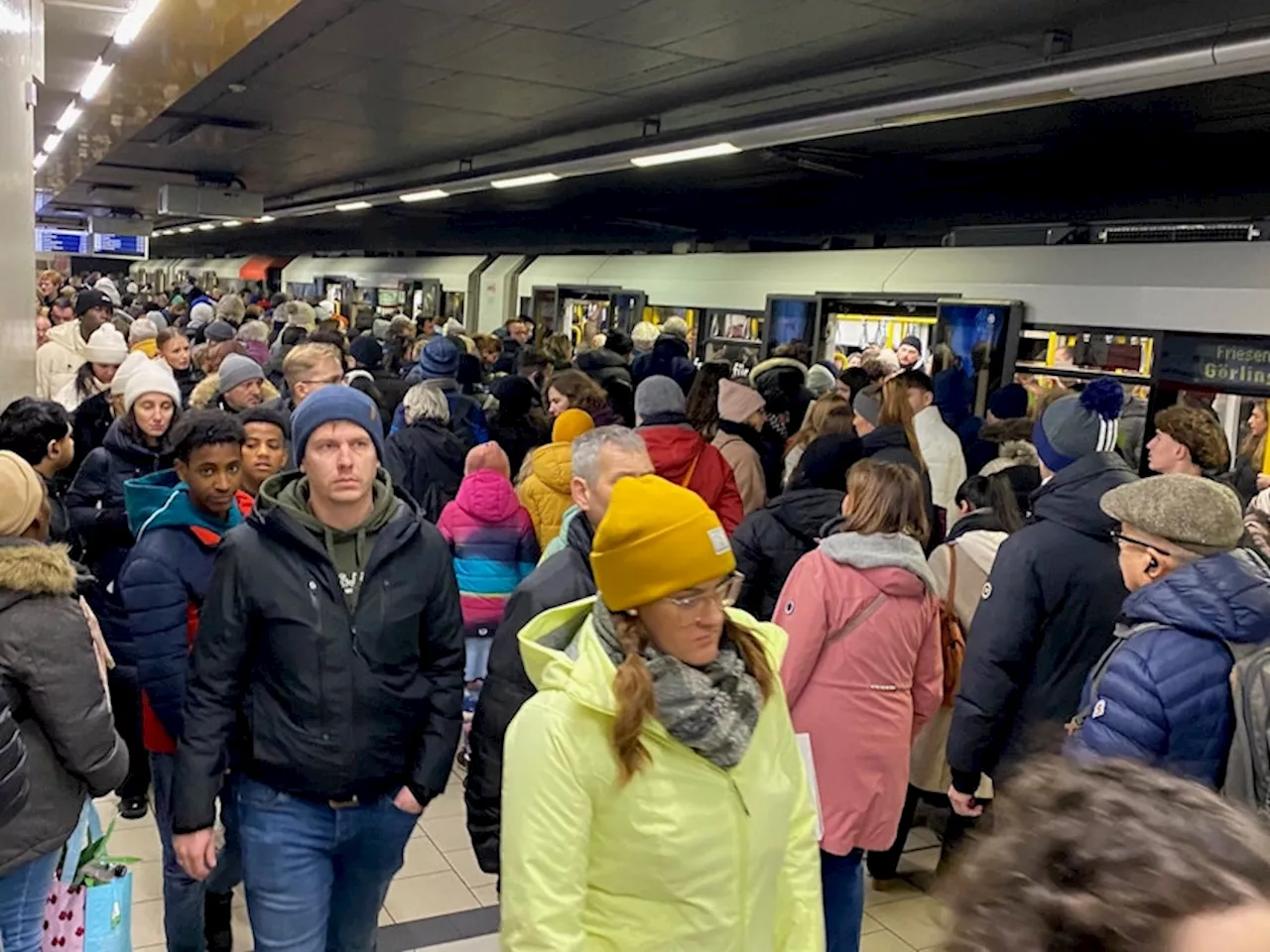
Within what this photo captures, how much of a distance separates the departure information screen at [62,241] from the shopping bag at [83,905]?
108 ft

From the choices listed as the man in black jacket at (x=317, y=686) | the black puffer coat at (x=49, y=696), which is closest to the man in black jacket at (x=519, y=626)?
the man in black jacket at (x=317, y=686)

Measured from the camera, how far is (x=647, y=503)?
5.87ft

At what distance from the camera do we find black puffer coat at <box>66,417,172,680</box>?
12.1 feet

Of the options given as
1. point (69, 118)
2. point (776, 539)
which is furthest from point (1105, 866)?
point (69, 118)

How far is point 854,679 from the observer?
292 cm

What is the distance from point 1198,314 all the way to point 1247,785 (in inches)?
178

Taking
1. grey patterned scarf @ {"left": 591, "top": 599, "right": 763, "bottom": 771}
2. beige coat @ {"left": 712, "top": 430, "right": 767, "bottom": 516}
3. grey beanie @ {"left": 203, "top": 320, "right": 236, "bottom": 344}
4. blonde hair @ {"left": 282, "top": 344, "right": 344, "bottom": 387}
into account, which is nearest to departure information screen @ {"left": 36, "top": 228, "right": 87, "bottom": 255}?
grey beanie @ {"left": 203, "top": 320, "right": 236, "bottom": 344}

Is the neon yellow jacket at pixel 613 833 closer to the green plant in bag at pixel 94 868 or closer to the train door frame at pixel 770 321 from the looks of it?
the green plant in bag at pixel 94 868

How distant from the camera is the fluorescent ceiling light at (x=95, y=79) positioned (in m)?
8.55

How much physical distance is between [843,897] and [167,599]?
1965 millimetres

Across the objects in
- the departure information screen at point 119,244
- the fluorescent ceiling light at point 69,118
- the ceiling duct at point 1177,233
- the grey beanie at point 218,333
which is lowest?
the grey beanie at point 218,333

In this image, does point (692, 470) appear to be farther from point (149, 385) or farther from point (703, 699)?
point (703, 699)

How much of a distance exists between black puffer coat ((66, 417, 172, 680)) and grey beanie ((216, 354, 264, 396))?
0.72 metres

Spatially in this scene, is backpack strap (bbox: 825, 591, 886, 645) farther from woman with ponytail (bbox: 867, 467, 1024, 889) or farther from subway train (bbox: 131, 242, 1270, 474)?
subway train (bbox: 131, 242, 1270, 474)
